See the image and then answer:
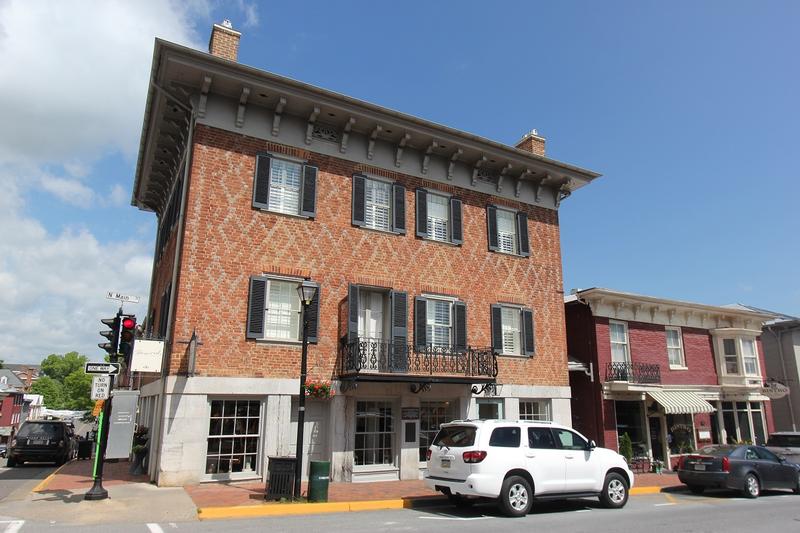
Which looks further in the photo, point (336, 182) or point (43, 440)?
point (43, 440)

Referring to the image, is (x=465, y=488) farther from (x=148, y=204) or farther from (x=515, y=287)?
(x=148, y=204)

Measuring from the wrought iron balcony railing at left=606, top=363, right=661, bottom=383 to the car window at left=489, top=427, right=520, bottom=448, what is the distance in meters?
10.9

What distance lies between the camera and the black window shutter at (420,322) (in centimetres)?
1662

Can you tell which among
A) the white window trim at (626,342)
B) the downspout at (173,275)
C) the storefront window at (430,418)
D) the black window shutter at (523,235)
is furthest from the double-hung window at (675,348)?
the downspout at (173,275)

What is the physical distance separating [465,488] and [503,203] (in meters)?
11.4

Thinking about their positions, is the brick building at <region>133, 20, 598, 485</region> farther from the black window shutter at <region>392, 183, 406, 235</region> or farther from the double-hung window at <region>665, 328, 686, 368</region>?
the double-hung window at <region>665, 328, 686, 368</region>

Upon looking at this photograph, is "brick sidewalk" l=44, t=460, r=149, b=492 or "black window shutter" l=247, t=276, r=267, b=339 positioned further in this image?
"black window shutter" l=247, t=276, r=267, b=339

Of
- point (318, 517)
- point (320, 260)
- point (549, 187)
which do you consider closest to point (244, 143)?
point (320, 260)

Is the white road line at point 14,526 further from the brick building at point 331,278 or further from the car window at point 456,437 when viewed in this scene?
the car window at point 456,437

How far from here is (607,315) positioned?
21.6 metres

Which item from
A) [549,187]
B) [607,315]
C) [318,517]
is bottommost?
[318,517]

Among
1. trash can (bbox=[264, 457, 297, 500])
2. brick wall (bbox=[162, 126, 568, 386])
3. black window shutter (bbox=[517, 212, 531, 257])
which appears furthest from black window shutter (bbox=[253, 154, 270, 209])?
black window shutter (bbox=[517, 212, 531, 257])

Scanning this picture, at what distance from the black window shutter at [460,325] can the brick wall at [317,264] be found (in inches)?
14.8

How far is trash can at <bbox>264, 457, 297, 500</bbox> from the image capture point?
11414 mm
